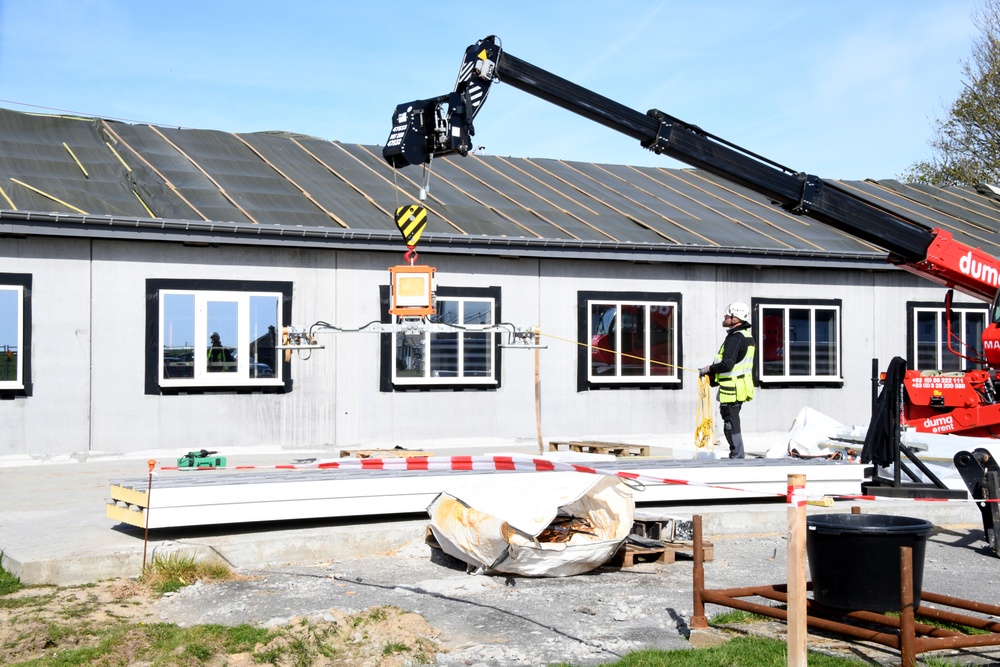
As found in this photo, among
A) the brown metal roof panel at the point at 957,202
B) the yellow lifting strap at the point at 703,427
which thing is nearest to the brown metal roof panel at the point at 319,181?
the yellow lifting strap at the point at 703,427

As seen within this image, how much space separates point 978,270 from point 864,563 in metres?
6.39

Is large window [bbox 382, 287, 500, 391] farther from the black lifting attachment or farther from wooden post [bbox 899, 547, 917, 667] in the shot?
wooden post [bbox 899, 547, 917, 667]

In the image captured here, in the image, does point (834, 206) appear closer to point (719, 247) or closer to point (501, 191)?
point (719, 247)

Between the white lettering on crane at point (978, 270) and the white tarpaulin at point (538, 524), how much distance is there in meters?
4.98

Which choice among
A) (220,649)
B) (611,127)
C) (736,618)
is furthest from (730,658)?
(611,127)

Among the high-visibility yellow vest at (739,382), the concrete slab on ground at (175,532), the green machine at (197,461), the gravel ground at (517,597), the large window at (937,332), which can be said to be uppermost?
the large window at (937,332)

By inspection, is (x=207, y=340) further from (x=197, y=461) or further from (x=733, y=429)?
(x=733, y=429)


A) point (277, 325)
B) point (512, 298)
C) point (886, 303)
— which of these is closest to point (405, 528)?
point (277, 325)

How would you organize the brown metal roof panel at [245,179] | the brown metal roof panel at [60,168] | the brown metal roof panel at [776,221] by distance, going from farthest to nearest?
the brown metal roof panel at [776,221] → the brown metal roof panel at [245,179] → the brown metal roof panel at [60,168]

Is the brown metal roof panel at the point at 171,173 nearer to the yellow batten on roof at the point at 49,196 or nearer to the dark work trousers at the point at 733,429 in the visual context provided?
the yellow batten on roof at the point at 49,196

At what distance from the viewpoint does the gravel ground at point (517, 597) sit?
6523mm

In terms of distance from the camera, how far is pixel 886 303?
19.2m

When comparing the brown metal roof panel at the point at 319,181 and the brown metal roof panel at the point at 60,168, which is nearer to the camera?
the brown metal roof panel at the point at 60,168

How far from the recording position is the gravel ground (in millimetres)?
6523
